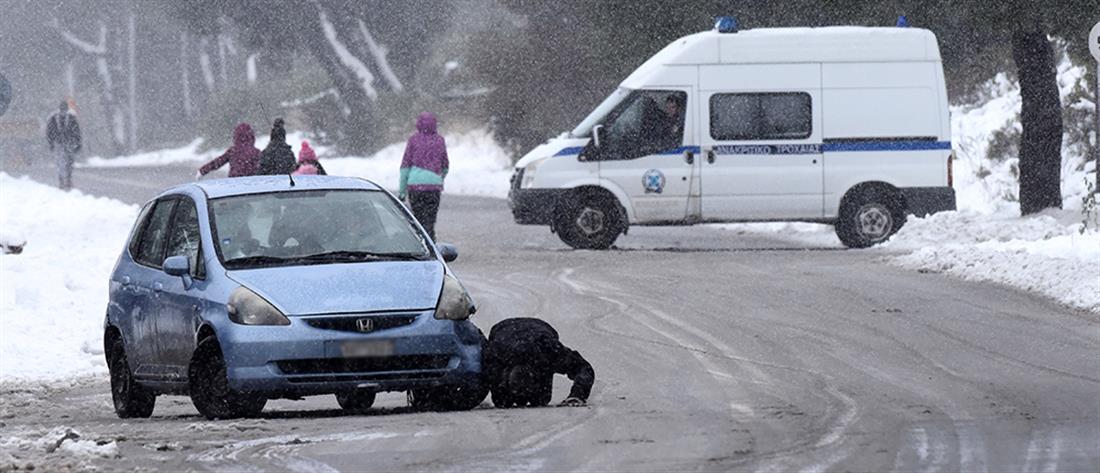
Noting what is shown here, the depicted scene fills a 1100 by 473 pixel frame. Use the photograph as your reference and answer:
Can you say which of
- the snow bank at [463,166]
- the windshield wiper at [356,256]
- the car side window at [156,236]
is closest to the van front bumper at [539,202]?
the car side window at [156,236]

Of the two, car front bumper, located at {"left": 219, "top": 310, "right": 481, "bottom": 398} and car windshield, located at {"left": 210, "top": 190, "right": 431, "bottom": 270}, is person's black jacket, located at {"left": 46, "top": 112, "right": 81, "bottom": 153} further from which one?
car front bumper, located at {"left": 219, "top": 310, "right": 481, "bottom": 398}

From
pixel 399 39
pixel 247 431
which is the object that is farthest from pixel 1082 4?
pixel 399 39

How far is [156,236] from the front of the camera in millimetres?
12398

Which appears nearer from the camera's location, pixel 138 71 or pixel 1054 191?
pixel 1054 191

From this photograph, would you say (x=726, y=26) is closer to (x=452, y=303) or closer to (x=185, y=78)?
(x=452, y=303)

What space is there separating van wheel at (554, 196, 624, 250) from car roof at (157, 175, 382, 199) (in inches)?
483

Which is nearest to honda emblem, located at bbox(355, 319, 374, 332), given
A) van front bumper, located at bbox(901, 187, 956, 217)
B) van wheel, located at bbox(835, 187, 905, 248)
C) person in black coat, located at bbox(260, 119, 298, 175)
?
person in black coat, located at bbox(260, 119, 298, 175)

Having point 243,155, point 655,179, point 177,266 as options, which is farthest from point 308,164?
point 177,266

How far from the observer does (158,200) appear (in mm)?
12734

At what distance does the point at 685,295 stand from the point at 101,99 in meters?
76.4

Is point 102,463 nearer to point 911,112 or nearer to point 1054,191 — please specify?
point 911,112

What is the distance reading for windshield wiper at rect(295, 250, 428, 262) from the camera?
11.4 metres

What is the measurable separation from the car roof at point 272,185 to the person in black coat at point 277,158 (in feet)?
25.8

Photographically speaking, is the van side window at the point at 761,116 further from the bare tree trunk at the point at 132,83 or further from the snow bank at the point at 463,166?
the bare tree trunk at the point at 132,83
